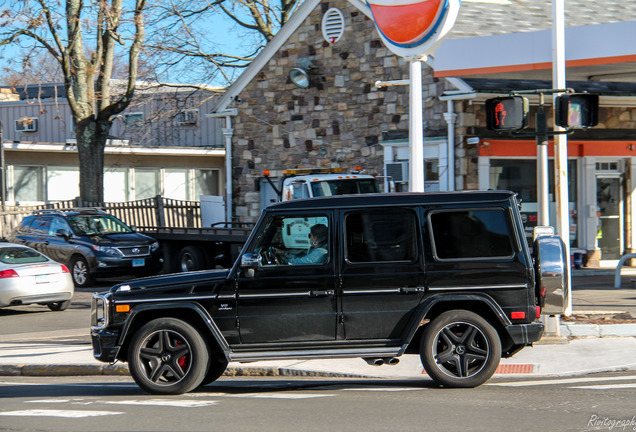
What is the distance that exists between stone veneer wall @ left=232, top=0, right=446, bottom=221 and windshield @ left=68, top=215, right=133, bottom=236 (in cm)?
A: 391

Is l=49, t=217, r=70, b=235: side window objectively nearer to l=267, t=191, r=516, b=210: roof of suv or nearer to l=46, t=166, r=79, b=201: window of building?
l=46, t=166, r=79, b=201: window of building

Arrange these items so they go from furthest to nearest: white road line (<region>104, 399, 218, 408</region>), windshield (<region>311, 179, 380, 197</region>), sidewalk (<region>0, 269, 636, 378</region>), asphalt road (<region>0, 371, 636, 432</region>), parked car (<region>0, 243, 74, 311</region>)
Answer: windshield (<region>311, 179, 380, 197</region>), parked car (<region>0, 243, 74, 311</region>), sidewalk (<region>0, 269, 636, 378</region>), white road line (<region>104, 399, 218, 408</region>), asphalt road (<region>0, 371, 636, 432</region>)

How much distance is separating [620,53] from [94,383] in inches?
378

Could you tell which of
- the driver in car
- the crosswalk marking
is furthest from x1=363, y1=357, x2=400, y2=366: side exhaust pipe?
the crosswalk marking

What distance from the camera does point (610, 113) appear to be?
21578mm

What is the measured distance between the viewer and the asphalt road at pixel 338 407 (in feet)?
23.7

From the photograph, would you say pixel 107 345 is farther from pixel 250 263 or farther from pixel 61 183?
pixel 61 183

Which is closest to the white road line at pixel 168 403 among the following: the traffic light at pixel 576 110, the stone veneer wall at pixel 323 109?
the traffic light at pixel 576 110

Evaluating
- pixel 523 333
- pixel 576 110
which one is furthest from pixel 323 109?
pixel 523 333

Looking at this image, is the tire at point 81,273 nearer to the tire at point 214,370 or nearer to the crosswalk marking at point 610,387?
the tire at point 214,370

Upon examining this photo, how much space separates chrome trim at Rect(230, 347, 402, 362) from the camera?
29.0 feet

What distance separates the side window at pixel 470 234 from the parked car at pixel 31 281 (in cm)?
1119

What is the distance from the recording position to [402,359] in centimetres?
1109

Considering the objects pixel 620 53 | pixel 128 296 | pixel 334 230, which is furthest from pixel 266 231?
pixel 620 53
